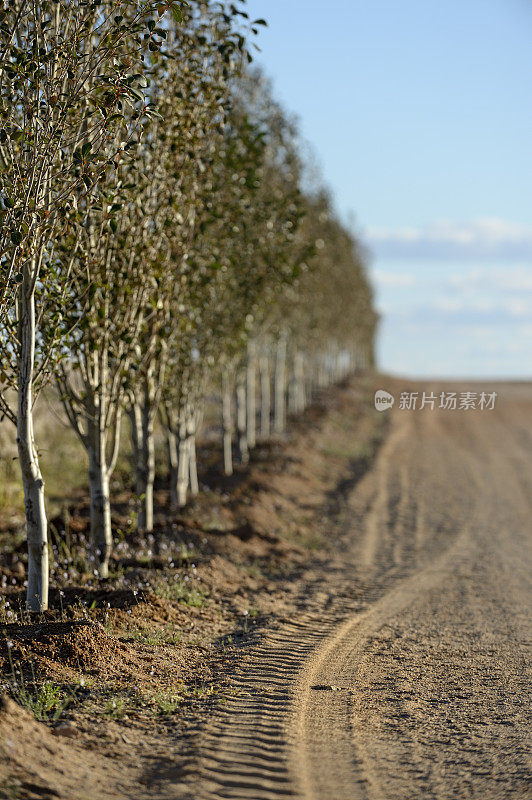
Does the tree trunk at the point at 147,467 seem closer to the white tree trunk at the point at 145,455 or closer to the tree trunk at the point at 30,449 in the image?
the white tree trunk at the point at 145,455

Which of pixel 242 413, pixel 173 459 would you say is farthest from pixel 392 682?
pixel 242 413

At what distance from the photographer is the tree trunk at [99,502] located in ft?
35.0

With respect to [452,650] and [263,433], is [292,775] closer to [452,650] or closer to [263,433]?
[452,650]

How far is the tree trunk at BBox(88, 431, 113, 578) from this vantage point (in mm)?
10680

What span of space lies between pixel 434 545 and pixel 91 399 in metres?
8.71

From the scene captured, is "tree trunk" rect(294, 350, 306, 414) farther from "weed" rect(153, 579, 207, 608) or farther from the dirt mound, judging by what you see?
the dirt mound

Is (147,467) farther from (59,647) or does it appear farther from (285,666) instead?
(59,647)

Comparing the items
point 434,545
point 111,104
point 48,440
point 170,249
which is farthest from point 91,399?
point 48,440

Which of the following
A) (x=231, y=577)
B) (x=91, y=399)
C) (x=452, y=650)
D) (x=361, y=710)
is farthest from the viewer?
(x=231, y=577)

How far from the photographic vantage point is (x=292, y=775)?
5.75 metres

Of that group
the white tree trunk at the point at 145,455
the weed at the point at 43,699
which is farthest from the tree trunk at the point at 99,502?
the weed at the point at 43,699

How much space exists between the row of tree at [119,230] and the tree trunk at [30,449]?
16 mm

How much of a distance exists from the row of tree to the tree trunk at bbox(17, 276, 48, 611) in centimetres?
2

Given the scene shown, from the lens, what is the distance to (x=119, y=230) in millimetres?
10383
